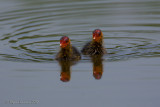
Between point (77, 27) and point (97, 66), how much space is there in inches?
138

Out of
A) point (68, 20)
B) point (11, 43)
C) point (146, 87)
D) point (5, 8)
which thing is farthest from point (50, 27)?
point (146, 87)

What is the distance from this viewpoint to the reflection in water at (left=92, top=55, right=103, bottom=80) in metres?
7.64

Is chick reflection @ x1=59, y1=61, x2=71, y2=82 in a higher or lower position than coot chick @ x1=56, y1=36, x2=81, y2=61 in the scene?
lower

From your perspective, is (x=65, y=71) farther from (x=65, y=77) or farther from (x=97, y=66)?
(x=97, y=66)

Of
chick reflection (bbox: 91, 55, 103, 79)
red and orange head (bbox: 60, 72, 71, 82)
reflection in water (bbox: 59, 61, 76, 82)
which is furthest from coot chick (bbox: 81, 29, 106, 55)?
red and orange head (bbox: 60, 72, 71, 82)

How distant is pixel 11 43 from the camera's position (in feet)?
33.9

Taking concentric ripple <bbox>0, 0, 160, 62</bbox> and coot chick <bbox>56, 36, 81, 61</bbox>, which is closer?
coot chick <bbox>56, 36, 81, 61</bbox>

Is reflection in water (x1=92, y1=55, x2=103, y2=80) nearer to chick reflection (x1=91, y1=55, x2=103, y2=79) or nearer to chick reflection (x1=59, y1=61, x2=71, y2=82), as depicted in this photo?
chick reflection (x1=91, y1=55, x2=103, y2=79)

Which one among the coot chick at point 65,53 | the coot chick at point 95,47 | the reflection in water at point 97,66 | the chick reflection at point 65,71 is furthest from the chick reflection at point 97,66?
the chick reflection at point 65,71

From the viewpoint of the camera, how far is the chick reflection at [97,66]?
7651mm

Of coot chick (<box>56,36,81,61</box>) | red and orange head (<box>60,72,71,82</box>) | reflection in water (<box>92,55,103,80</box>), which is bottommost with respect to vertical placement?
red and orange head (<box>60,72,71,82</box>)

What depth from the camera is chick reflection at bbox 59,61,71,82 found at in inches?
298

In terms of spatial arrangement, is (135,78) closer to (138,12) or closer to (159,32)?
(159,32)

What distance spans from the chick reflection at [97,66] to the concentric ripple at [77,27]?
0.16m
